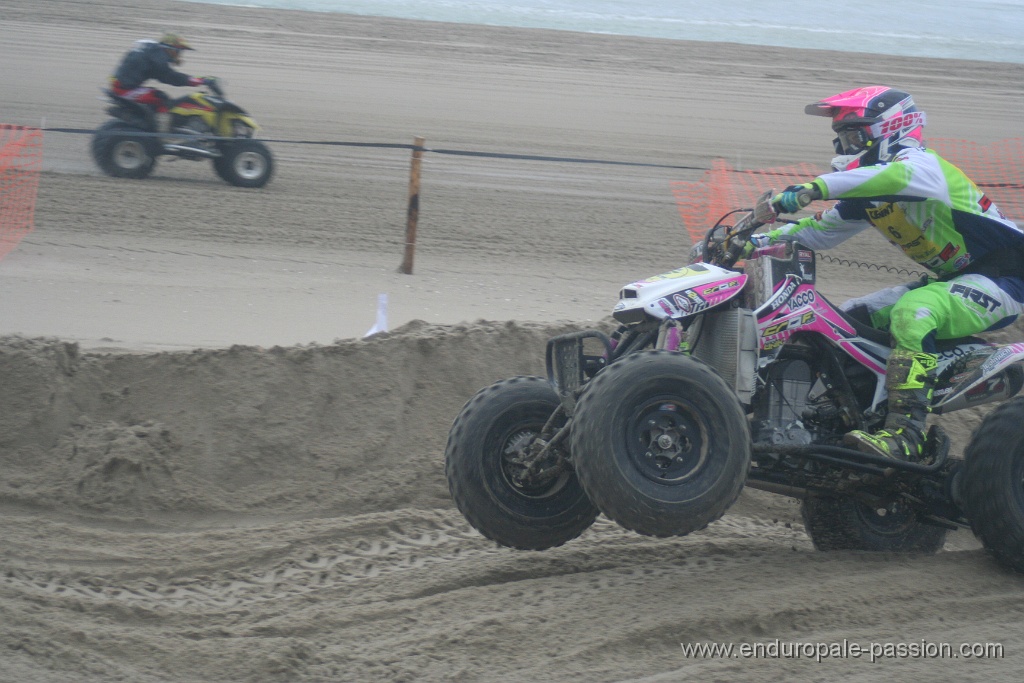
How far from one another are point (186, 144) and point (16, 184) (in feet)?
6.11

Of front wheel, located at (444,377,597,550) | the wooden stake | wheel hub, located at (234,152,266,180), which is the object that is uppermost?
wheel hub, located at (234,152,266,180)

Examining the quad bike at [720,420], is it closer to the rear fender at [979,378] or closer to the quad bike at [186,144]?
the rear fender at [979,378]

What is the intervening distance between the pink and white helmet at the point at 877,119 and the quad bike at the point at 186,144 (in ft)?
25.6

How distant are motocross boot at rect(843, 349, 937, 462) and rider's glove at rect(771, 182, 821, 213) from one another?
2.80ft

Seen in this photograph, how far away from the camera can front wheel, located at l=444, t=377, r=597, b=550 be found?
433cm

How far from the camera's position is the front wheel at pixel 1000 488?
4.35 meters

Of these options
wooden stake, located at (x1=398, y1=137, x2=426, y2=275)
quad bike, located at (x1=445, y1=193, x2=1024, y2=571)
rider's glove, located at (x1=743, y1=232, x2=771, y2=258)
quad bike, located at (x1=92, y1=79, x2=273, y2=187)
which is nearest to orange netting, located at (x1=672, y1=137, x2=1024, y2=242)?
wooden stake, located at (x1=398, y1=137, x2=426, y2=275)

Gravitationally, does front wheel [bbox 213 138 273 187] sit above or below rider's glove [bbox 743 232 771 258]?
above

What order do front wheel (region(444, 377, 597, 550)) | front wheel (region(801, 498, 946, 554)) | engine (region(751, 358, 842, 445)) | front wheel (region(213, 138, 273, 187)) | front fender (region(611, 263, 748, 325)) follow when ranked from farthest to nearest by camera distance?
front wheel (region(213, 138, 273, 187)), front wheel (region(801, 498, 946, 554)), engine (region(751, 358, 842, 445)), front wheel (region(444, 377, 597, 550)), front fender (region(611, 263, 748, 325))

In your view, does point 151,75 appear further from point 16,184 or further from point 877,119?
point 877,119

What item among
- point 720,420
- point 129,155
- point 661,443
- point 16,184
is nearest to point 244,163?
point 129,155

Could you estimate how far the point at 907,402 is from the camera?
14.6ft

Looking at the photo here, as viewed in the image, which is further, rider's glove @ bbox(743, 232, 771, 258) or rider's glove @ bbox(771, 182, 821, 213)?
rider's glove @ bbox(743, 232, 771, 258)

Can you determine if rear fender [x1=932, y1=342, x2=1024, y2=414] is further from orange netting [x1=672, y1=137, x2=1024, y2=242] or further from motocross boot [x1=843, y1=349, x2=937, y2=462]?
orange netting [x1=672, y1=137, x2=1024, y2=242]
